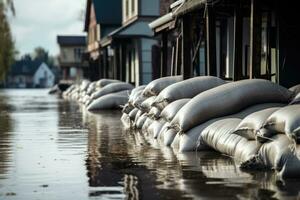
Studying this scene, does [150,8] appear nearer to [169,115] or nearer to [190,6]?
[190,6]

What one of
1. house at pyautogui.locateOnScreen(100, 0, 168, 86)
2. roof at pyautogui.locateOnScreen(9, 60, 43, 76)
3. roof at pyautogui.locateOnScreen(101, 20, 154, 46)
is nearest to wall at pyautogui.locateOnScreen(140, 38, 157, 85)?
house at pyautogui.locateOnScreen(100, 0, 168, 86)

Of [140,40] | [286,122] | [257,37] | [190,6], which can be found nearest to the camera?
[286,122]

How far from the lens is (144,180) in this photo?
25.1 feet

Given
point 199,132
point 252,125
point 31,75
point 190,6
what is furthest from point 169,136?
point 31,75

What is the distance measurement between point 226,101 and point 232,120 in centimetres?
56

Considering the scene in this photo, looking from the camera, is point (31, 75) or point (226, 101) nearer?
point (226, 101)

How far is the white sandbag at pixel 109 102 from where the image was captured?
24.8 meters

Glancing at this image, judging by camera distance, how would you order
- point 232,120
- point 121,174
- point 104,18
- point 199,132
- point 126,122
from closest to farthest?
point 121,174 < point 232,120 < point 199,132 < point 126,122 < point 104,18

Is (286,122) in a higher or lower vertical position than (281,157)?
higher

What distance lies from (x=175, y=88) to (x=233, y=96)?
238cm

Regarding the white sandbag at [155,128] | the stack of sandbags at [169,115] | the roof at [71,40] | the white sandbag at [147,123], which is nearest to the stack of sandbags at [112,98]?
the white sandbag at [147,123]

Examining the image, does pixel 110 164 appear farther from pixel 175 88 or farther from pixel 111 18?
pixel 111 18

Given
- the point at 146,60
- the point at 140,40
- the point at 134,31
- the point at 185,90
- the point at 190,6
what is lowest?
the point at 185,90

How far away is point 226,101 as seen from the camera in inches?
408
